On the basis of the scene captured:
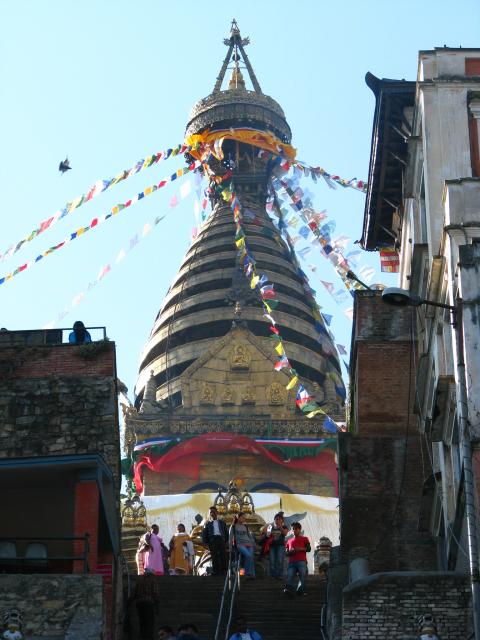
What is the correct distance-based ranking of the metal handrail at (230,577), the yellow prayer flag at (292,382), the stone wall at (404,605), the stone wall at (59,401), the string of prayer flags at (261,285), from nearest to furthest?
the stone wall at (404,605) < the metal handrail at (230,577) < the stone wall at (59,401) < the yellow prayer flag at (292,382) < the string of prayer flags at (261,285)

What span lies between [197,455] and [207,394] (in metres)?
3.52

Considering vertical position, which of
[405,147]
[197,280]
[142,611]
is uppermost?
[197,280]

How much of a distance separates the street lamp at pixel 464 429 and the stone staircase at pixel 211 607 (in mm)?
4458

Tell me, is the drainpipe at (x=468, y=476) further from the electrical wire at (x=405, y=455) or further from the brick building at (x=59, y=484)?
the electrical wire at (x=405, y=455)

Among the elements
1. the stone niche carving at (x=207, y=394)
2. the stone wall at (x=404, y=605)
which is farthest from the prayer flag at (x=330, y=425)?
the stone wall at (x=404, y=605)

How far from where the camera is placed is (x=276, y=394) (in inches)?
2450

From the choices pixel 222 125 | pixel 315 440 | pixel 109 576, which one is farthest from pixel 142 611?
pixel 222 125

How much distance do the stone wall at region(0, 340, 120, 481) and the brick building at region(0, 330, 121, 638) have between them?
0.02m

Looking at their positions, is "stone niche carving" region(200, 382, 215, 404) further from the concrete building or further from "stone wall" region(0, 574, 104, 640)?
"stone wall" region(0, 574, 104, 640)

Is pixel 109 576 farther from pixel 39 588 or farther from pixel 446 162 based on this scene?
pixel 446 162

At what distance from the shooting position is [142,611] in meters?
26.4

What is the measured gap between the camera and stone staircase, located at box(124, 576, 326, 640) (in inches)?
1038

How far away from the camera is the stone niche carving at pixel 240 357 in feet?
207

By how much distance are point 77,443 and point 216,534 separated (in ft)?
13.0
